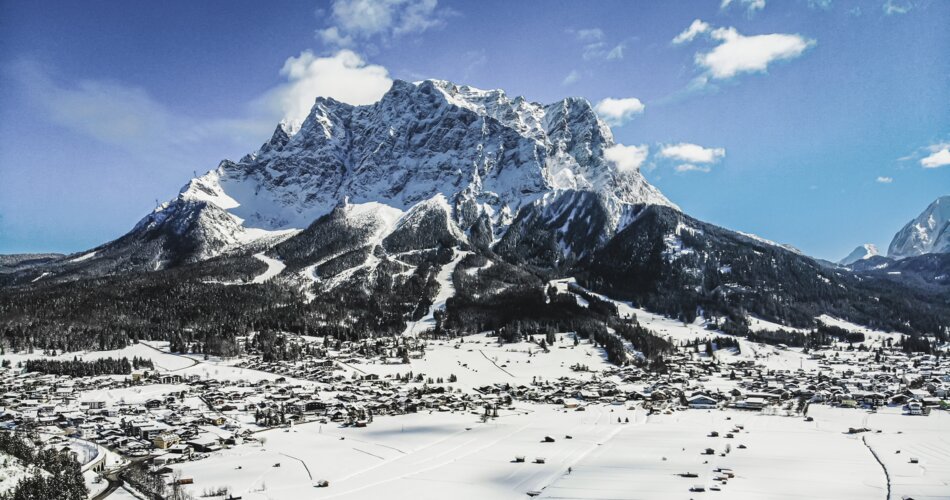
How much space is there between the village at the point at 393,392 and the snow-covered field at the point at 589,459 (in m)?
2.42

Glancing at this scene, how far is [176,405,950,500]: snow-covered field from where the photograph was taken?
58.1 m

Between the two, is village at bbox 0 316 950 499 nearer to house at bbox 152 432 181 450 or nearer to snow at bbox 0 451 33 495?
house at bbox 152 432 181 450

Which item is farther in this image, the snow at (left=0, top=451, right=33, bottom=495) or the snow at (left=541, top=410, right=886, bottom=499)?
the snow at (left=0, top=451, right=33, bottom=495)

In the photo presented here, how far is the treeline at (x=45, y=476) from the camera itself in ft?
179

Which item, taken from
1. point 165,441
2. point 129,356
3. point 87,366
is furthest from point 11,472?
point 129,356

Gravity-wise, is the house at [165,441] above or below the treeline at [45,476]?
below

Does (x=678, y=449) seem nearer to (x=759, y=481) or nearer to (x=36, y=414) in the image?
(x=759, y=481)

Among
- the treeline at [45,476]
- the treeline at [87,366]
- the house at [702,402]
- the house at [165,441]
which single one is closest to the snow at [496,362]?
the house at [702,402]

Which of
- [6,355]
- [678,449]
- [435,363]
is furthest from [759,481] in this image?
[6,355]

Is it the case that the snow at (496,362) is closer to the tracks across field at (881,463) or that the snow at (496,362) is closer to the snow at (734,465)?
the snow at (734,465)

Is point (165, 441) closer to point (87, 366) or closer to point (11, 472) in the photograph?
point (11, 472)

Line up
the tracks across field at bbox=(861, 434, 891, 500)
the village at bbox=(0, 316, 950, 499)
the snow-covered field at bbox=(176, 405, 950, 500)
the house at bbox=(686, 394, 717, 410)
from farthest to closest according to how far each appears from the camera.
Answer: the house at bbox=(686, 394, 717, 410) → the village at bbox=(0, 316, 950, 499) → the snow-covered field at bbox=(176, 405, 950, 500) → the tracks across field at bbox=(861, 434, 891, 500)

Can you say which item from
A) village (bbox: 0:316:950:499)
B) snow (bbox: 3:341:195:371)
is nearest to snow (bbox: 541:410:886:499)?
village (bbox: 0:316:950:499)

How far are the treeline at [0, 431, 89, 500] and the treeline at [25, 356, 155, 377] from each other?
76774mm
